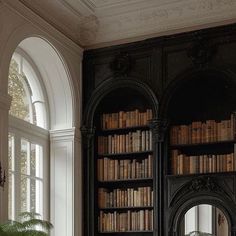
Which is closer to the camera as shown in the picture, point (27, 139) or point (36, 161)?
point (27, 139)

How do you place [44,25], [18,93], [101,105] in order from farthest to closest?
[101,105]
[18,93]
[44,25]

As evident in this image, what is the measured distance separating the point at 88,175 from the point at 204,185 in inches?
59.0

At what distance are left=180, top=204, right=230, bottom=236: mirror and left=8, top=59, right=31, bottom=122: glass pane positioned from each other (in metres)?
2.27

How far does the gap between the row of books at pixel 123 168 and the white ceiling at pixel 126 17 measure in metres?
1.51

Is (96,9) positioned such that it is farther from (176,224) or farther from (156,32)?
(176,224)

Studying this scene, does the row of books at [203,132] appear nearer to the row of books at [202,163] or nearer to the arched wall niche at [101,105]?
the row of books at [202,163]

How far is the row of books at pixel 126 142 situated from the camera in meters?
6.96

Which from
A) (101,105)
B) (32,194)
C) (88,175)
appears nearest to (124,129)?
(101,105)

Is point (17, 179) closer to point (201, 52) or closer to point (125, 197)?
point (125, 197)

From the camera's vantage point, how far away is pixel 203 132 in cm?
670

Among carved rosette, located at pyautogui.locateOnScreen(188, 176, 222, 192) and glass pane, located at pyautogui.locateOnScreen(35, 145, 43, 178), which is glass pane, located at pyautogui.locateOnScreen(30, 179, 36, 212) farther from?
carved rosette, located at pyautogui.locateOnScreen(188, 176, 222, 192)

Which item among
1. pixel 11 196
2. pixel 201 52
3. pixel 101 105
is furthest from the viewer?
pixel 101 105

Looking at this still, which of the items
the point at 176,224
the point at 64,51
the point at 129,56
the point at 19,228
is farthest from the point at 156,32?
the point at 19,228

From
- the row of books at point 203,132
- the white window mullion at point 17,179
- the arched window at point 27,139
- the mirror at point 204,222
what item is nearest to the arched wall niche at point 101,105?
the row of books at point 203,132
